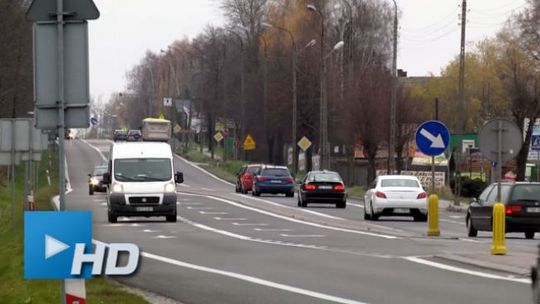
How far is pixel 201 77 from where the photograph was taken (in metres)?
128

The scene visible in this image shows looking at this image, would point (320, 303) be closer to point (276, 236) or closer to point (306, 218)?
point (276, 236)

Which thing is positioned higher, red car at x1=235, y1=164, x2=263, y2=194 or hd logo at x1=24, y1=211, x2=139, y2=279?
hd logo at x1=24, y1=211, x2=139, y2=279

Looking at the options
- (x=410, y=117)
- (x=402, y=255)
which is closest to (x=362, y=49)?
(x=410, y=117)

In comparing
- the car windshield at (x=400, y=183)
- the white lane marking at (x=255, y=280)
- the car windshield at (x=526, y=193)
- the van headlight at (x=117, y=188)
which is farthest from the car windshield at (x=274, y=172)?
the white lane marking at (x=255, y=280)

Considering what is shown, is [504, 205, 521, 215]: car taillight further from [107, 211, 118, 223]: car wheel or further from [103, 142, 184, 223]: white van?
[107, 211, 118, 223]: car wheel

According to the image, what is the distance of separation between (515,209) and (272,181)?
101ft

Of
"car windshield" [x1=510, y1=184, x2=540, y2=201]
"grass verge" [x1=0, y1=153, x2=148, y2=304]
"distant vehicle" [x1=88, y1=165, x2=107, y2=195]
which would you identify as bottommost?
"distant vehicle" [x1=88, y1=165, x2=107, y2=195]

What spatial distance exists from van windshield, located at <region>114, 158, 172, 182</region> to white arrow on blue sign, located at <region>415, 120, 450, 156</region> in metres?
9.58

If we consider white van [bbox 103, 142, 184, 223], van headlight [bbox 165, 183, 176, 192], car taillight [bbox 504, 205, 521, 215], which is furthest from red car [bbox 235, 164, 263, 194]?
car taillight [bbox 504, 205, 521, 215]

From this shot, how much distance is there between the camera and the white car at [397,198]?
3694cm

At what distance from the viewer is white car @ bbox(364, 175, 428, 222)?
121 feet

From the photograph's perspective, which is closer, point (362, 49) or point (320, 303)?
point (320, 303)

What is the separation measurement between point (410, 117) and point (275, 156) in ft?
89.8

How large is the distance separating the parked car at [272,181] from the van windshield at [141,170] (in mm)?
24539
